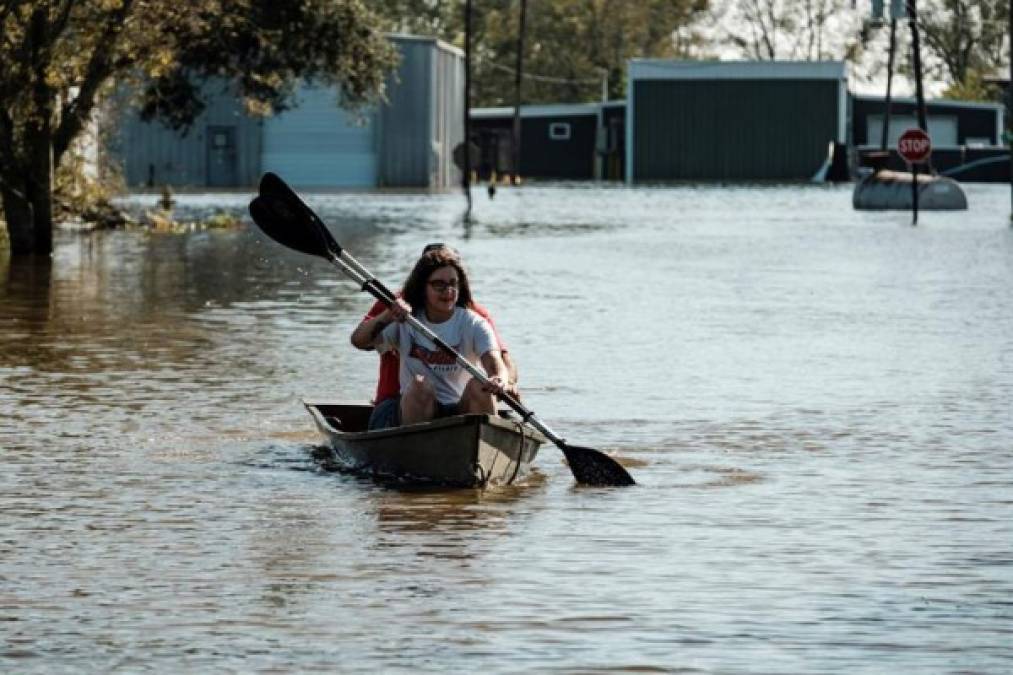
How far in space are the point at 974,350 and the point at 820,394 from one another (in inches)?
172

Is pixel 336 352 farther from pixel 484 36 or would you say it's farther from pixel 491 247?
pixel 484 36

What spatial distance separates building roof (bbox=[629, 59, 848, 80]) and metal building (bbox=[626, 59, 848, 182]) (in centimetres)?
4

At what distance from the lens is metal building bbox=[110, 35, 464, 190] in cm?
8631

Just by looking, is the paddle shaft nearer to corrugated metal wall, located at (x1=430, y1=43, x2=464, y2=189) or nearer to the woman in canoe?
the woman in canoe

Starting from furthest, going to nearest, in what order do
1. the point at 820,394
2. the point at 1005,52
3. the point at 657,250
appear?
the point at 1005,52, the point at 657,250, the point at 820,394

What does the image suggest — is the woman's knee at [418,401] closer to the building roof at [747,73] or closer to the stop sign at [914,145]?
the stop sign at [914,145]

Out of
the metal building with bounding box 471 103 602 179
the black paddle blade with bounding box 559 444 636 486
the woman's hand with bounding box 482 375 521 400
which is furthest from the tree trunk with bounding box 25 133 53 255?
the metal building with bounding box 471 103 602 179

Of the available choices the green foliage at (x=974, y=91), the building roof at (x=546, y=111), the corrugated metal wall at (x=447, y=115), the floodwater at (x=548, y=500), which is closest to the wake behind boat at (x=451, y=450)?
the floodwater at (x=548, y=500)

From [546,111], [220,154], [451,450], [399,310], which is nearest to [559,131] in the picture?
[546,111]

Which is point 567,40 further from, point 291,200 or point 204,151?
point 291,200

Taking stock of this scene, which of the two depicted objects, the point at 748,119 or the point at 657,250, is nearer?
the point at 657,250

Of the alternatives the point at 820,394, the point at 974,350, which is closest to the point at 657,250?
the point at 974,350

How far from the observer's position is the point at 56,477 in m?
14.1

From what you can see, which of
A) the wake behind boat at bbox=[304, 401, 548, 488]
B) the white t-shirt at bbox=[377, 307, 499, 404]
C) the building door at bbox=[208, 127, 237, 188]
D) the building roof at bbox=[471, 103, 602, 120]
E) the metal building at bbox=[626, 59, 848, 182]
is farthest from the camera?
the building roof at bbox=[471, 103, 602, 120]
